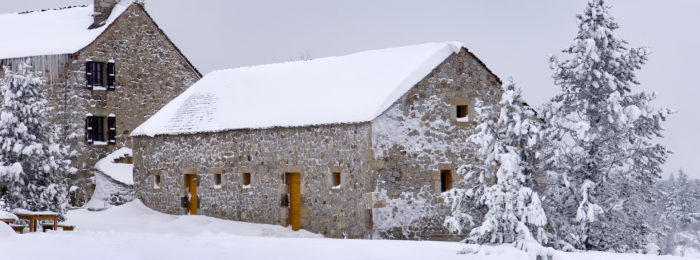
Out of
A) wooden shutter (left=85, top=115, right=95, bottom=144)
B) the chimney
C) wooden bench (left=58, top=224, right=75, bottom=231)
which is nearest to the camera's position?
wooden bench (left=58, top=224, right=75, bottom=231)

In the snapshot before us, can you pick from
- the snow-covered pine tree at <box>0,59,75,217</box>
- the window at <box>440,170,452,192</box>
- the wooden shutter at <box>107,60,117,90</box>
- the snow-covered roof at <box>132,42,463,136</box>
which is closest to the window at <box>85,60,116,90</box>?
the wooden shutter at <box>107,60,117,90</box>

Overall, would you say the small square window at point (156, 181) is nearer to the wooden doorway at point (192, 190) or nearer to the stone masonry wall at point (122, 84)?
the wooden doorway at point (192, 190)

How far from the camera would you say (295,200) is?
27438mm

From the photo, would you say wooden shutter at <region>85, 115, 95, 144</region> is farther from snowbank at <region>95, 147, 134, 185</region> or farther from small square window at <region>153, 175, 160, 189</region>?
small square window at <region>153, 175, 160, 189</region>

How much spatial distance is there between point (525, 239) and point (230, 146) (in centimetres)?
1225

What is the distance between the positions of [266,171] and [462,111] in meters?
5.76

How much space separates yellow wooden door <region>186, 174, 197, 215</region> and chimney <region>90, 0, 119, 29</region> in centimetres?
1168

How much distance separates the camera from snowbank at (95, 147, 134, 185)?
38281 millimetres

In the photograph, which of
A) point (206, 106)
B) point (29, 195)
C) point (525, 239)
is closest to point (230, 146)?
point (206, 106)

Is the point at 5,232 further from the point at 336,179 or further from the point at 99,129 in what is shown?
the point at 99,129

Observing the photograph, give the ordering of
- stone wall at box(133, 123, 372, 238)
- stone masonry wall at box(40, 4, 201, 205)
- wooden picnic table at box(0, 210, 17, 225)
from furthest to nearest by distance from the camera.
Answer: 1. stone masonry wall at box(40, 4, 201, 205)
2. stone wall at box(133, 123, 372, 238)
3. wooden picnic table at box(0, 210, 17, 225)

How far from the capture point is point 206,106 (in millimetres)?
31469

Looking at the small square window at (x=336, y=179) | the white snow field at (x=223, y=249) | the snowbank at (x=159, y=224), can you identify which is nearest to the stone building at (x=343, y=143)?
the small square window at (x=336, y=179)

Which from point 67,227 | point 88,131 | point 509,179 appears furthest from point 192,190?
point 509,179
